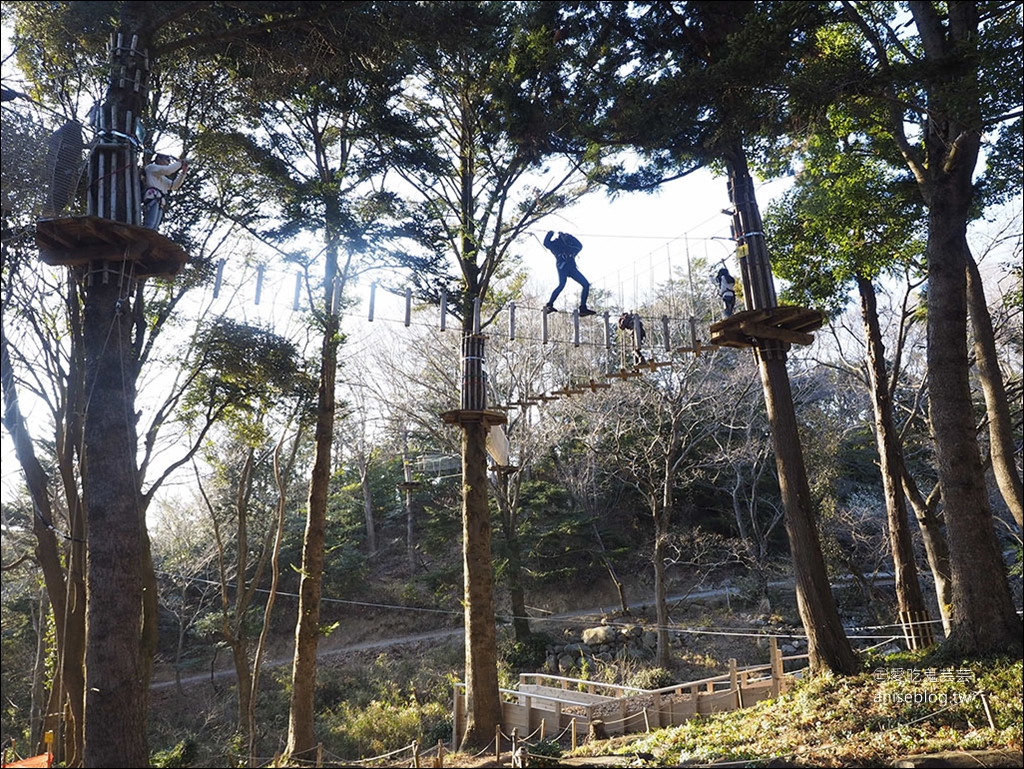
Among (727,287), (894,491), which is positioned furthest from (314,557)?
(894,491)

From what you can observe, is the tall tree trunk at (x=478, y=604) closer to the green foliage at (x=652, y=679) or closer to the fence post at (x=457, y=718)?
the fence post at (x=457, y=718)

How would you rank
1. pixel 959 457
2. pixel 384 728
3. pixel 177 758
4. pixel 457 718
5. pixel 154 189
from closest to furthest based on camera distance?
pixel 154 189, pixel 959 457, pixel 177 758, pixel 457 718, pixel 384 728

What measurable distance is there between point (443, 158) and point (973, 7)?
6.59 meters

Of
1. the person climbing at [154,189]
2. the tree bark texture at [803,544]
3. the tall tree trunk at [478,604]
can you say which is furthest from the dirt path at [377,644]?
the person climbing at [154,189]

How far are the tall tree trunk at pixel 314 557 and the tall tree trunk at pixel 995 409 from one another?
812 centimetres

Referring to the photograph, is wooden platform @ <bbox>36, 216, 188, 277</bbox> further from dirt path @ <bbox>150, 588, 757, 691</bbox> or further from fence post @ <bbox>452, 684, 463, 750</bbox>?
dirt path @ <bbox>150, 588, 757, 691</bbox>

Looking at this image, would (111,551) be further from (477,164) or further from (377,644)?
(377,644)

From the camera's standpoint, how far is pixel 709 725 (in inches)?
276

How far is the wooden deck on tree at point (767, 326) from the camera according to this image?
7387mm

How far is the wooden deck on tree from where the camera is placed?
7387 mm

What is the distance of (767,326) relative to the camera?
7.60 m

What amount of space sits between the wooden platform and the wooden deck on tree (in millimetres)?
5643

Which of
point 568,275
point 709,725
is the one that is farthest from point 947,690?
point 568,275

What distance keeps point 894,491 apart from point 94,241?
10113 millimetres
